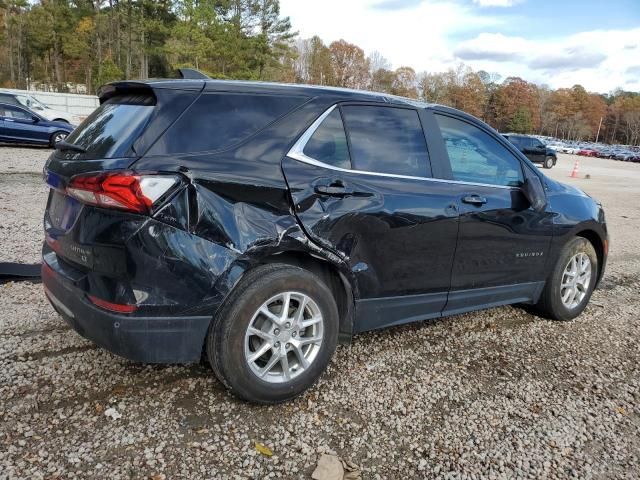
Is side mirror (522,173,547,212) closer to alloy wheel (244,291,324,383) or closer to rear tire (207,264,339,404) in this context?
rear tire (207,264,339,404)

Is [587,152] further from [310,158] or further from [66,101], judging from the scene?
[310,158]

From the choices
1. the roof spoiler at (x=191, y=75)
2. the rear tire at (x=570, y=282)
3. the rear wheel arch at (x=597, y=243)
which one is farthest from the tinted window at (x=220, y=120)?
the rear wheel arch at (x=597, y=243)

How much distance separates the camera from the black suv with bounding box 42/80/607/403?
8.14 feet

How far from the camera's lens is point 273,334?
110 inches

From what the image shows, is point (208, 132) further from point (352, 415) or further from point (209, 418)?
point (352, 415)

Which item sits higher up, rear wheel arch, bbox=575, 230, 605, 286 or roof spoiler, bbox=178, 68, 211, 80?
roof spoiler, bbox=178, 68, 211, 80

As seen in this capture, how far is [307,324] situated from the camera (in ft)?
9.46

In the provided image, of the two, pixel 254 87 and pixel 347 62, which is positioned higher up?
pixel 347 62

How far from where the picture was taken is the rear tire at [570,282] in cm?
435

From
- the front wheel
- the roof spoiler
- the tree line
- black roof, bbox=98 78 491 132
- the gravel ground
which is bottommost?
the gravel ground

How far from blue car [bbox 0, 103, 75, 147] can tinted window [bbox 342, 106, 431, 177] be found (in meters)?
14.3

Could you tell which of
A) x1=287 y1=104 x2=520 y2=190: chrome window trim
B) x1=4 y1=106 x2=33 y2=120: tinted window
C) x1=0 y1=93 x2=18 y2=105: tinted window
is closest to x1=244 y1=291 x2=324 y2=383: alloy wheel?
x1=287 y1=104 x2=520 y2=190: chrome window trim

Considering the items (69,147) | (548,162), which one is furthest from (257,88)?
(548,162)

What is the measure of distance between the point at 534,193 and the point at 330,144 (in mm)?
1874
